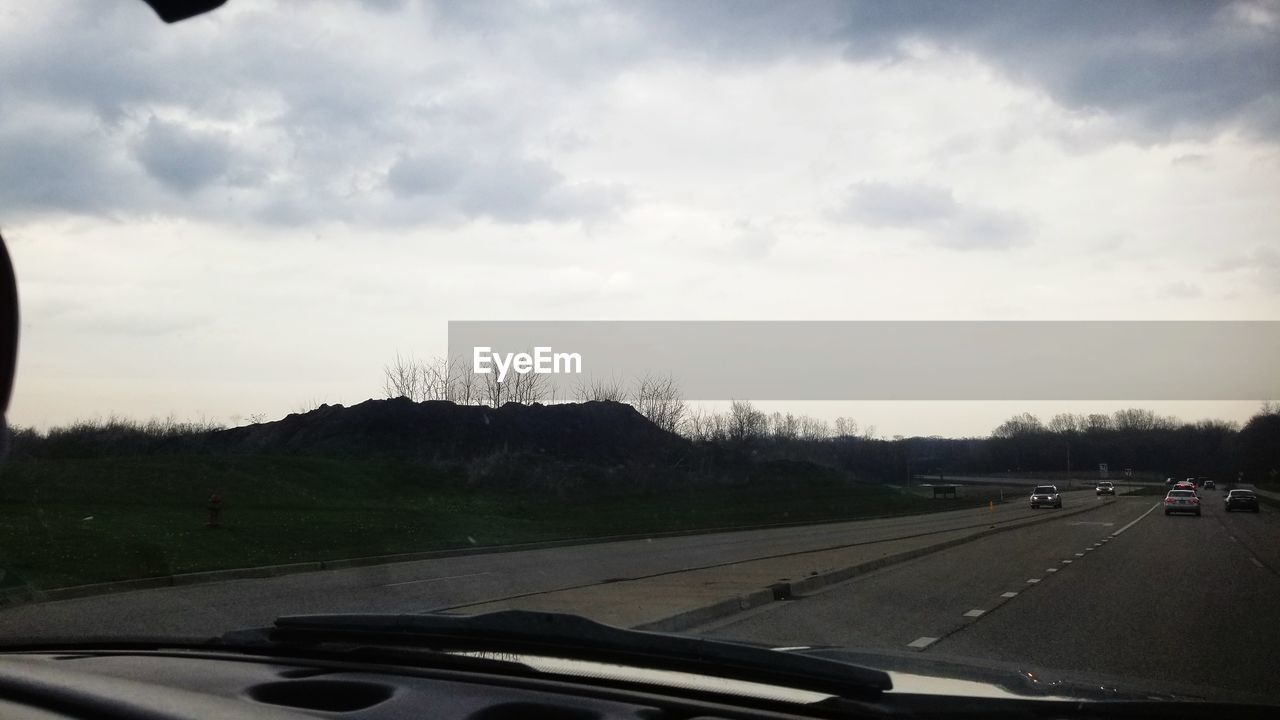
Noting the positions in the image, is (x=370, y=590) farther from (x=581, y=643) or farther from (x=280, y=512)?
(x=280, y=512)

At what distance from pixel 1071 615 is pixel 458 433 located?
209 feet

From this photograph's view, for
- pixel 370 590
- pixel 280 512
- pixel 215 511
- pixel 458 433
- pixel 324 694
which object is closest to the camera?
pixel 324 694

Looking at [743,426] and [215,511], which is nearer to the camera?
[215,511]

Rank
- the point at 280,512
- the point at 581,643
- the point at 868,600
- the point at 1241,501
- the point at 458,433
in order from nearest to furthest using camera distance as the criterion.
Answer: the point at 581,643
the point at 868,600
the point at 280,512
the point at 1241,501
the point at 458,433

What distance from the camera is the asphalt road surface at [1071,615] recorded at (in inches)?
367

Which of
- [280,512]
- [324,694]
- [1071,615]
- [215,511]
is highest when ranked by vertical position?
[324,694]

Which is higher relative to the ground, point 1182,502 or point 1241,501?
point 1182,502

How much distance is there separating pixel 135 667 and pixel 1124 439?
172860 millimetres

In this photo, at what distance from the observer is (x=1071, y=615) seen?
505 inches

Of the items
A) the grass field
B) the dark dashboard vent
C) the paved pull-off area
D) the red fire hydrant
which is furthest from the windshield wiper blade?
the red fire hydrant

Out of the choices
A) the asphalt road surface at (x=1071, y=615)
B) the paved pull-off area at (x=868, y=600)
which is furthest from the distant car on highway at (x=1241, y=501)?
the asphalt road surface at (x=1071, y=615)

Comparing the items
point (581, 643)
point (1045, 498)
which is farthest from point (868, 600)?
point (1045, 498)

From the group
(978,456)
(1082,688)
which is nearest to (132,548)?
(1082,688)

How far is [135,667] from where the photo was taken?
3.73 metres
